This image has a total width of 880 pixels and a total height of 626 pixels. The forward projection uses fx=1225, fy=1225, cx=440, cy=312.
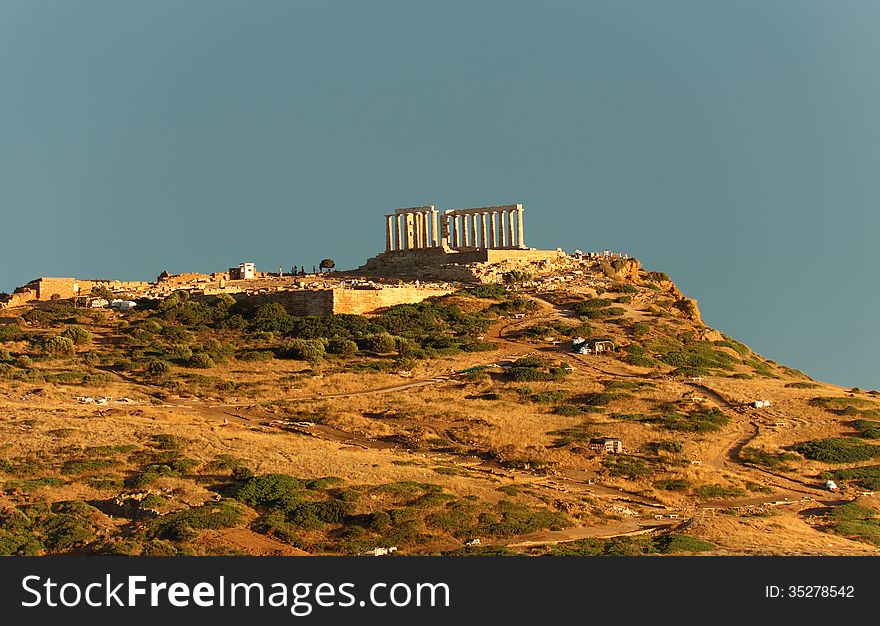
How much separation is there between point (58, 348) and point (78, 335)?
2.84 metres

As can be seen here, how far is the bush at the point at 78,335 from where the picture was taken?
60.6m

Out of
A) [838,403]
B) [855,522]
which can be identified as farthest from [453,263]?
[855,522]

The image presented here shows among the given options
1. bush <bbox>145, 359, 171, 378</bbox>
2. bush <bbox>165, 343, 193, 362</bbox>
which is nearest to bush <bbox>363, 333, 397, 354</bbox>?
bush <bbox>165, 343, 193, 362</bbox>

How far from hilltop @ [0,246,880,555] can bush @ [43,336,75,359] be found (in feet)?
0.31

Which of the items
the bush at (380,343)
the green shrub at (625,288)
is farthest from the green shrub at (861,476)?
the green shrub at (625,288)

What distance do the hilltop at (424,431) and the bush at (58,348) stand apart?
0.10 m

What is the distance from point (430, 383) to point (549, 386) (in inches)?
210

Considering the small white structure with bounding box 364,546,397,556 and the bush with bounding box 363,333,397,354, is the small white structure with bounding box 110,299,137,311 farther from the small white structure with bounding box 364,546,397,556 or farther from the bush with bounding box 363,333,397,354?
the small white structure with bounding box 364,546,397,556

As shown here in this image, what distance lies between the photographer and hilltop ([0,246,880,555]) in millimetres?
35125

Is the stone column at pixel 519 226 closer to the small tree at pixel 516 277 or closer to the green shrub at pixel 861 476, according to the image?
the small tree at pixel 516 277

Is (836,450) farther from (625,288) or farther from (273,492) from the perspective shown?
(625,288)

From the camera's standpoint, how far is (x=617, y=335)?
64938 millimetres

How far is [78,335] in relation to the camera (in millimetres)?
60812

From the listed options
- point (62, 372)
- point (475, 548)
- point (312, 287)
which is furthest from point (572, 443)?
point (312, 287)
